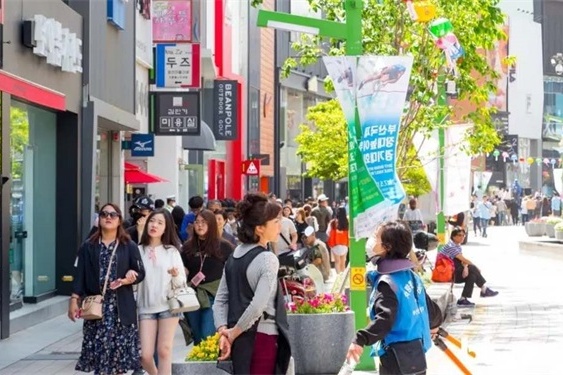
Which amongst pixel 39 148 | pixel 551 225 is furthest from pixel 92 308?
pixel 551 225

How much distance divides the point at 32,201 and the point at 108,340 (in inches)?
410

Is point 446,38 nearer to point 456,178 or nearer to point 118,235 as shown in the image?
point 456,178

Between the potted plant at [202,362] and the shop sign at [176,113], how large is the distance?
19.6 m

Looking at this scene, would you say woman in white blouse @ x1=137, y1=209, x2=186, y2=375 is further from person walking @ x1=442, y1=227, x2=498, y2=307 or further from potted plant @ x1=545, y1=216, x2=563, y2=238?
potted plant @ x1=545, y1=216, x2=563, y2=238

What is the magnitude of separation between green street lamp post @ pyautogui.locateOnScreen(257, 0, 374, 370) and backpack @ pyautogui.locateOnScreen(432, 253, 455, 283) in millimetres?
7350

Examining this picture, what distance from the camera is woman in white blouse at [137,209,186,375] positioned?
1173cm

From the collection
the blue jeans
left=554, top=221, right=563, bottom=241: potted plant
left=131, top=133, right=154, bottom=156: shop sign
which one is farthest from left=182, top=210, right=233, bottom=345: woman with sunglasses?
left=554, top=221, right=563, bottom=241: potted plant

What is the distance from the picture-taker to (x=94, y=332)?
11.5 m

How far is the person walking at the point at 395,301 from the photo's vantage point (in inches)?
328

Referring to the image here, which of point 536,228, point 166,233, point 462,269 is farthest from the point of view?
point 536,228

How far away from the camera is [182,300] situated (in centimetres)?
1167

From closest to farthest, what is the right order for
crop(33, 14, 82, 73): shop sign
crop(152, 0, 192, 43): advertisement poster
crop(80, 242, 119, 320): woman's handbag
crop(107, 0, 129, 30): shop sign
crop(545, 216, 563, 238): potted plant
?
crop(80, 242, 119, 320): woman's handbag, crop(33, 14, 82, 73): shop sign, crop(107, 0, 129, 30): shop sign, crop(152, 0, 192, 43): advertisement poster, crop(545, 216, 563, 238): potted plant

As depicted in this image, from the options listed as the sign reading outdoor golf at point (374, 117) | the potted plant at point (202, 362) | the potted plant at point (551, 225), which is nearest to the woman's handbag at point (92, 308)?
the potted plant at point (202, 362)

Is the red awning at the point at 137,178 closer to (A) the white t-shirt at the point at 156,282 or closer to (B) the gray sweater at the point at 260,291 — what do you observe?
(A) the white t-shirt at the point at 156,282
